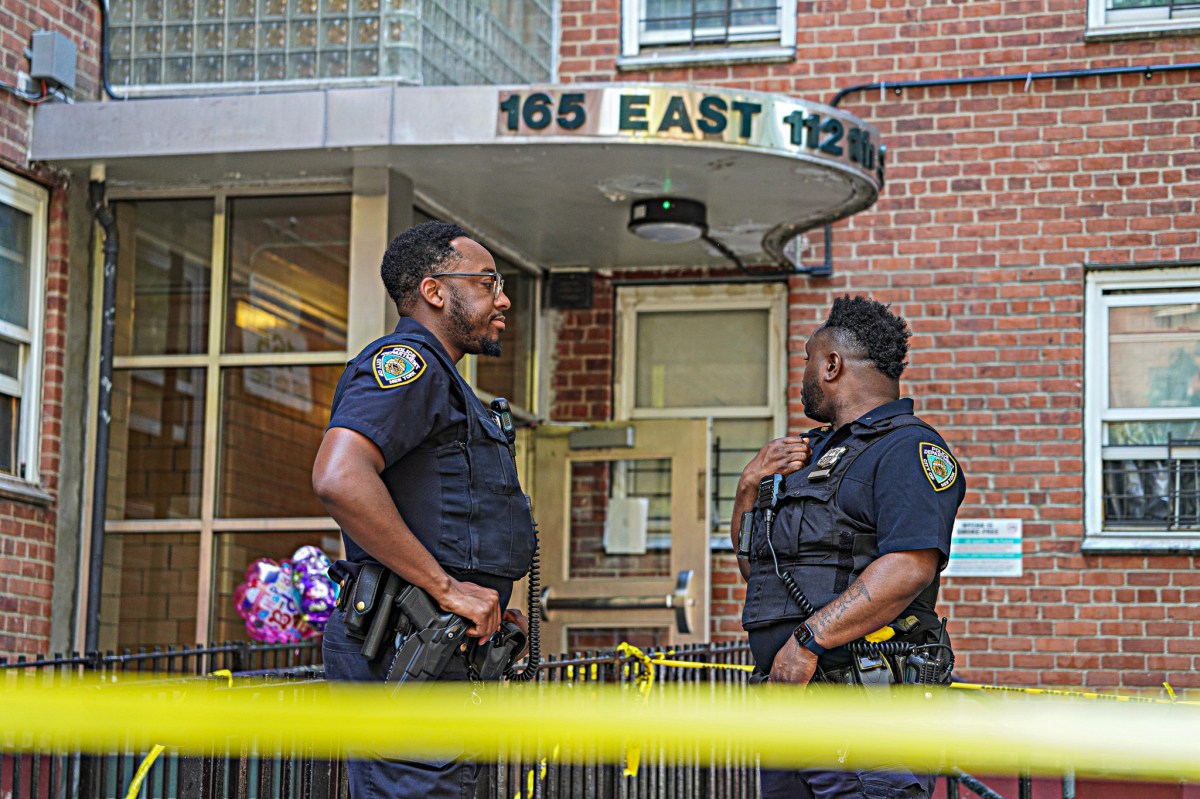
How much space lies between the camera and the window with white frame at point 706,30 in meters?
10.3

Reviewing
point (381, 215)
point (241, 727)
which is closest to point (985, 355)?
point (381, 215)

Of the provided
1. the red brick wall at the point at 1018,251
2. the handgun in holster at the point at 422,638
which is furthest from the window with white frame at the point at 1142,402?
the handgun in holster at the point at 422,638

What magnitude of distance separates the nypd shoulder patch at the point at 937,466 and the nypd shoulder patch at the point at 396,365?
134 centimetres

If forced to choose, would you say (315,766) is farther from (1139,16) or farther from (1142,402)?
(1139,16)

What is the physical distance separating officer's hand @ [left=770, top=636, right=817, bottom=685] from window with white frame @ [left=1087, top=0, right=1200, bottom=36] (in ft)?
22.0

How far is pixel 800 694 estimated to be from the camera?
4254 mm

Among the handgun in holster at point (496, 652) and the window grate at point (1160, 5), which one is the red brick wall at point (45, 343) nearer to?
the handgun in holster at point (496, 652)

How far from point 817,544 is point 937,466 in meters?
0.38

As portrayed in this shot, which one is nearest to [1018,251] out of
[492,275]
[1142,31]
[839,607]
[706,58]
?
[1142,31]

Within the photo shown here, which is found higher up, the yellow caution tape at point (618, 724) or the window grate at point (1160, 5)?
the window grate at point (1160, 5)

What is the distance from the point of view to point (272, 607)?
27.4ft

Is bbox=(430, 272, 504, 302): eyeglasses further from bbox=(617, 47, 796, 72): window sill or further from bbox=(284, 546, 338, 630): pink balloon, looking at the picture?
bbox=(617, 47, 796, 72): window sill

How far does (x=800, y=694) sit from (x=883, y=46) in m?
6.71

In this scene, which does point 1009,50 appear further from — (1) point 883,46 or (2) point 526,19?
(2) point 526,19
